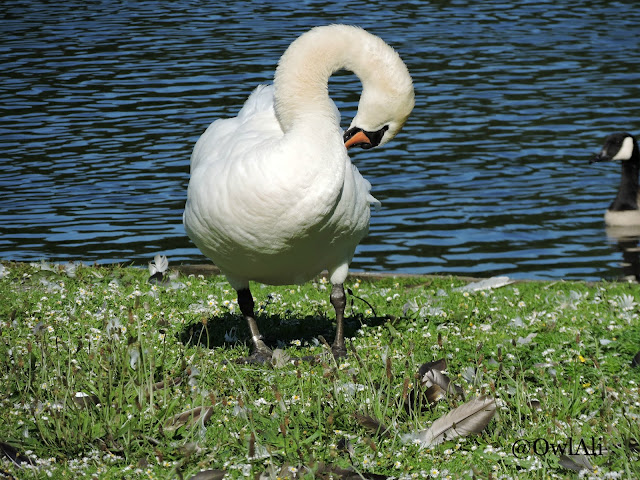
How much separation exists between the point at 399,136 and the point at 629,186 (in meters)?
4.43

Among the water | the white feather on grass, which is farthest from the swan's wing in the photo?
the water

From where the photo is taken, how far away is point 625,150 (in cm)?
1580

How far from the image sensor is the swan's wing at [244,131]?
6332mm

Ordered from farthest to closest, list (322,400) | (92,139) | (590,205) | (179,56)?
(179,56), (92,139), (590,205), (322,400)

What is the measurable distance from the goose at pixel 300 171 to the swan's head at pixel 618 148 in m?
9.93

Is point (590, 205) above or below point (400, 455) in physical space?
below

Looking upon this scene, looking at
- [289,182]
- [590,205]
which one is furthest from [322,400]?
[590,205]

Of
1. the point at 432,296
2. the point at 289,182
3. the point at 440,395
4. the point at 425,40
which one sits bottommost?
the point at 425,40

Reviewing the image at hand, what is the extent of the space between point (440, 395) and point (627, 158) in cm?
1112

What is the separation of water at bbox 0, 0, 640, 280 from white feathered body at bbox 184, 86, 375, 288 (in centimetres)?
587

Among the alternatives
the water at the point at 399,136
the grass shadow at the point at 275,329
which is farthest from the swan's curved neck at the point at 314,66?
the water at the point at 399,136

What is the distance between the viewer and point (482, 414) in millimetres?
5055

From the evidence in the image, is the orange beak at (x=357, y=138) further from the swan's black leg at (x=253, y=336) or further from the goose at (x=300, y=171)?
the swan's black leg at (x=253, y=336)

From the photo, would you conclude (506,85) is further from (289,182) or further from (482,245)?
(289,182)
